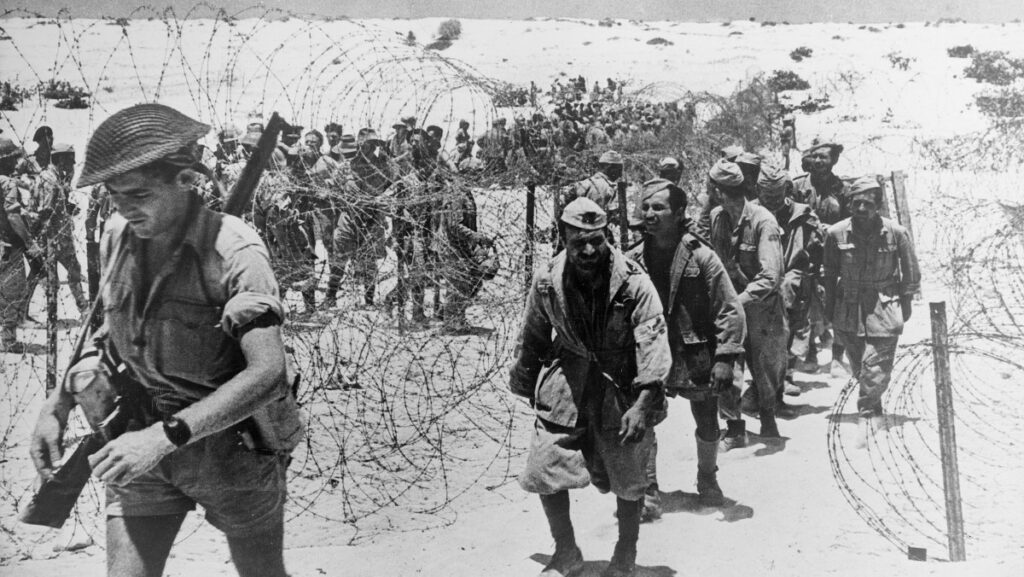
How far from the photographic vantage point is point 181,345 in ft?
9.13

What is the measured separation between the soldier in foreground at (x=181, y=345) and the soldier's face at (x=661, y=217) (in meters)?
2.76

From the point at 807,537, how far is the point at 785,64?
40.2 meters

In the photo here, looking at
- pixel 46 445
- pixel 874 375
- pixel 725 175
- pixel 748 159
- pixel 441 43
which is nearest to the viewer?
pixel 46 445

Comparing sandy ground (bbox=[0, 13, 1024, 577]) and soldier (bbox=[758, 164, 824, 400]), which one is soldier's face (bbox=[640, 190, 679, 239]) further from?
soldier (bbox=[758, 164, 824, 400])

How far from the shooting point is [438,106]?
3247 cm

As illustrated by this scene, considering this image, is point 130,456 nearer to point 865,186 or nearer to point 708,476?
point 708,476

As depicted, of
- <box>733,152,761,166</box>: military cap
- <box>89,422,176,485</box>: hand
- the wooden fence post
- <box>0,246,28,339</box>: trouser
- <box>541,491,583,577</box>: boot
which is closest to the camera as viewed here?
<box>89,422,176,485</box>: hand

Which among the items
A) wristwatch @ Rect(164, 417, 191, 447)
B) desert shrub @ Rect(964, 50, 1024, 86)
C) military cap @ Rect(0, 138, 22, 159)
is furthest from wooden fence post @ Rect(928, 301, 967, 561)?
desert shrub @ Rect(964, 50, 1024, 86)

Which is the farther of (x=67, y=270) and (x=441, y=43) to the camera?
(x=441, y=43)

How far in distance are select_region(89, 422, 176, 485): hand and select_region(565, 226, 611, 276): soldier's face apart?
81.6 inches

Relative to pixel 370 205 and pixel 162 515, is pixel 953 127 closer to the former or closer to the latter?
pixel 370 205

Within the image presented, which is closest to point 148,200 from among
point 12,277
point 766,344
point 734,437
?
point 734,437

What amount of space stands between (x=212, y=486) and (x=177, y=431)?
374 millimetres

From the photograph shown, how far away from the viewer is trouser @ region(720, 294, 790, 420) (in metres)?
6.58
